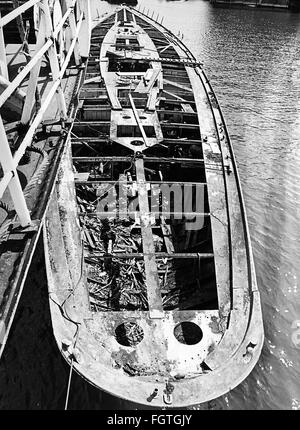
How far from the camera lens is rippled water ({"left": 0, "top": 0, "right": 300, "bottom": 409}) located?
758cm

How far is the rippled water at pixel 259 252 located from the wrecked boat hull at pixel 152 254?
123cm

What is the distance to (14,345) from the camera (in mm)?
8055

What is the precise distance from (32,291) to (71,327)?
7.74 feet

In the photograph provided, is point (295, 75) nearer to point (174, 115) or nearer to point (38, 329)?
point (174, 115)

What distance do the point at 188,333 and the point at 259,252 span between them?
5.23 m

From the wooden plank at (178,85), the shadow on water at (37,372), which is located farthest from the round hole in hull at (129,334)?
the wooden plank at (178,85)

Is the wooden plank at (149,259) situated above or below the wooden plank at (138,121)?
below

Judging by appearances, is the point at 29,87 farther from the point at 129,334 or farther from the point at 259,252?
the point at 259,252

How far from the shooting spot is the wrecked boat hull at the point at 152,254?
6.66m

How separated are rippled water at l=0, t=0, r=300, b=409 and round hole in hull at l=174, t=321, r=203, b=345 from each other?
4.62ft

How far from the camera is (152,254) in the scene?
8875 millimetres

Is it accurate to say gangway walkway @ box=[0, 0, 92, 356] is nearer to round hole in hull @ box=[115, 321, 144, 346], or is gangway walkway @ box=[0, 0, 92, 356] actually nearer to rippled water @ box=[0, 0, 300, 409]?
rippled water @ box=[0, 0, 300, 409]

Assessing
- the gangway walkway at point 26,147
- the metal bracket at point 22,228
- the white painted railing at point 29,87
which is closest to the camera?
the white painted railing at point 29,87

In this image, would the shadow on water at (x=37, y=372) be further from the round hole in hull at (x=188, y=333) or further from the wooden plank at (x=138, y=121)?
the wooden plank at (x=138, y=121)
